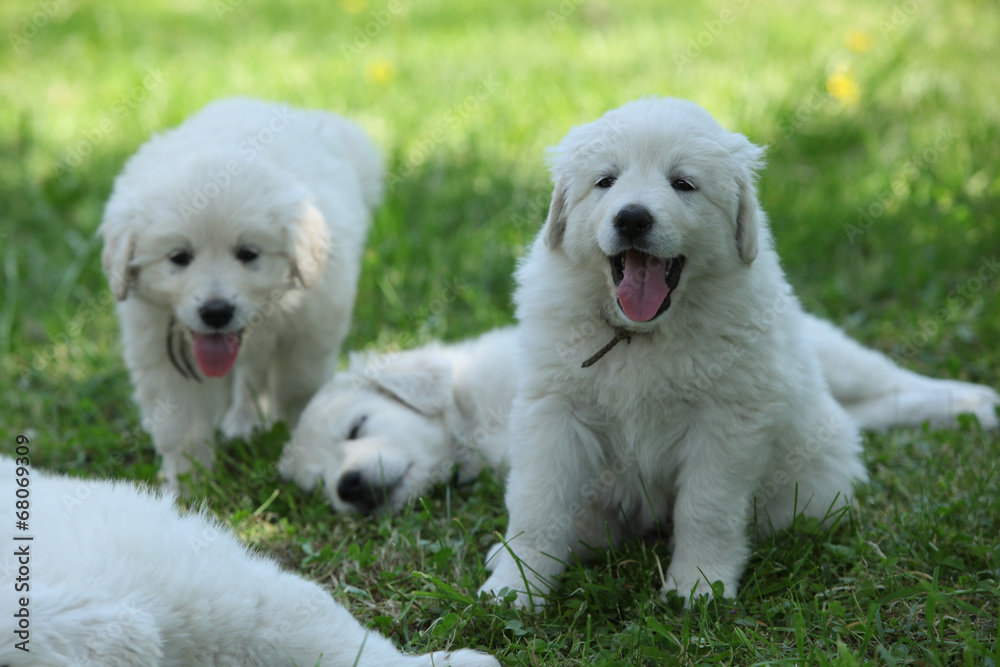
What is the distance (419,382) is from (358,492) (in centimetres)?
59

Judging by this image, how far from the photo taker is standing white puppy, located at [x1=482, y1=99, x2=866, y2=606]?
2.74 meters

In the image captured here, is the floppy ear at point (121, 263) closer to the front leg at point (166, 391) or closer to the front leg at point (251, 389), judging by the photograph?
the front leg at point (166, 391)

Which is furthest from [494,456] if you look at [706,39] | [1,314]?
[706,39]

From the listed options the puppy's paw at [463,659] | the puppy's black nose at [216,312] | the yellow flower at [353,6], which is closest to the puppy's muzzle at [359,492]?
the puppy's black nose at [216,312]

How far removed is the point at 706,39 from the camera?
8.51 metres

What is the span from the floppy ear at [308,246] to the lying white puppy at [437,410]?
52 cm

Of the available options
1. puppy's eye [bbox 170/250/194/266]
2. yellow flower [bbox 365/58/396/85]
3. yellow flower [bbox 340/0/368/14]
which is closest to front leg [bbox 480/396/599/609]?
puppy's eye [bbox 170/250/194/266]

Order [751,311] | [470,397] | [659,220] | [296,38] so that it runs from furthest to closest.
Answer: [296,38]
[470,397]
[751,311]
[659,220]

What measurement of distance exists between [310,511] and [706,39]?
6.43m

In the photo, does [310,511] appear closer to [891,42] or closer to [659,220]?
[659,220]

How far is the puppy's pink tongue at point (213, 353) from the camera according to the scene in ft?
12.3

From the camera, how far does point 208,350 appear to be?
3.76m

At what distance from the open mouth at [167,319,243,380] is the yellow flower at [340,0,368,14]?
6.36 m

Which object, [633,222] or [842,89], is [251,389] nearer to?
[633,222]
